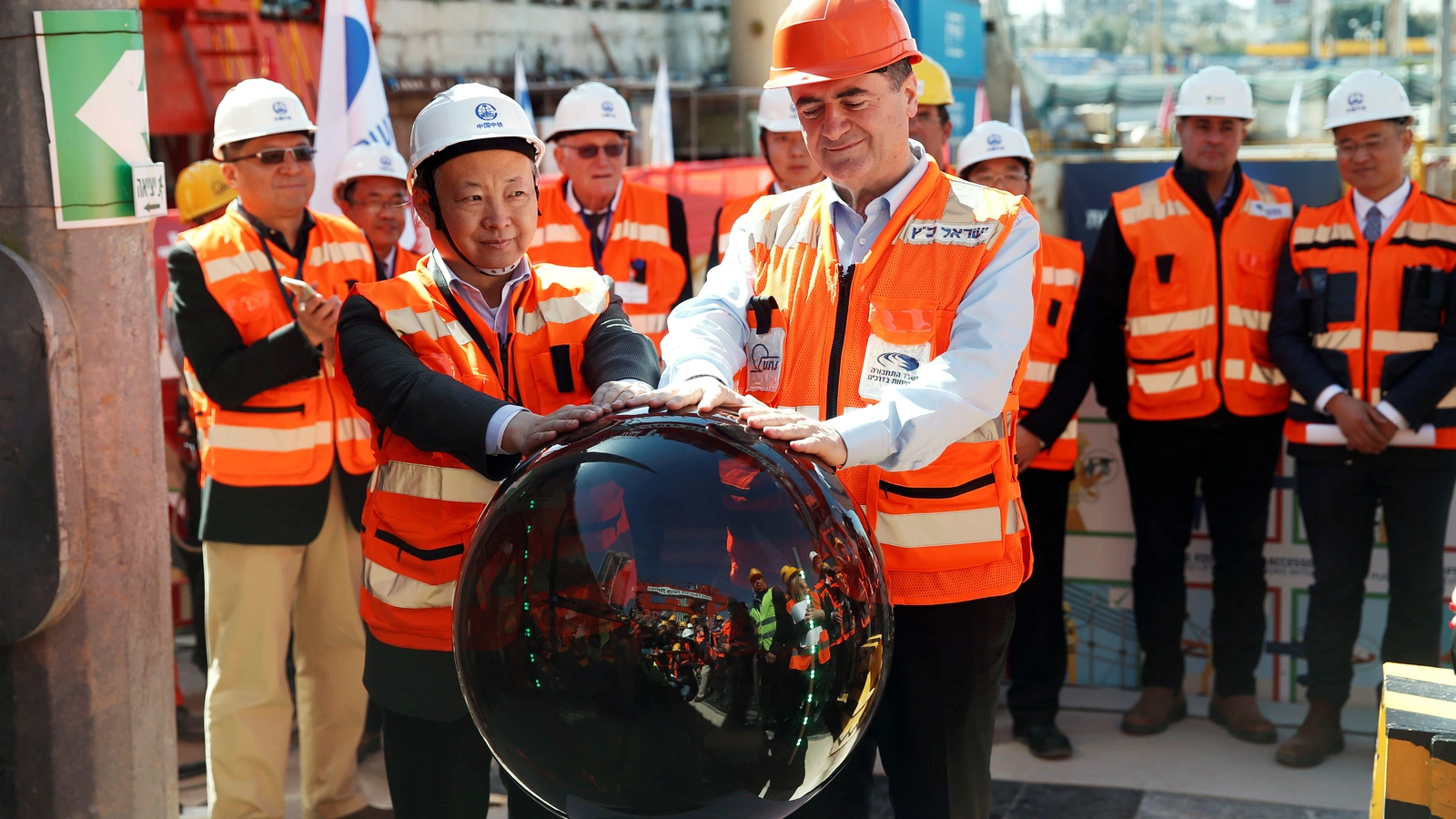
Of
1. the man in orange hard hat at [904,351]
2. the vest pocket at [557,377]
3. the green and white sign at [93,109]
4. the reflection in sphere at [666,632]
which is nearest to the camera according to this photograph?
the reflection in sphere at [666,632]

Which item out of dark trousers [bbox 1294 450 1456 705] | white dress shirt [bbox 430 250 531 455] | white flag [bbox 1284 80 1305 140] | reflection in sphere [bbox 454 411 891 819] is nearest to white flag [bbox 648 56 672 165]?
dark trousers [bbox 1294 450 1456 705]

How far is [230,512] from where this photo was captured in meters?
4.03

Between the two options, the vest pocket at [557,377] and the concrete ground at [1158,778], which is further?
the concrete ground at [1158,778]

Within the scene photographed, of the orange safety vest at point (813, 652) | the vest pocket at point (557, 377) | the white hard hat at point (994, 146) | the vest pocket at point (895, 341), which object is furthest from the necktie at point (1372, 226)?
the orange safety vest at point (813, 652)

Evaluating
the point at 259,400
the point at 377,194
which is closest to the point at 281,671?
the point at 259,400

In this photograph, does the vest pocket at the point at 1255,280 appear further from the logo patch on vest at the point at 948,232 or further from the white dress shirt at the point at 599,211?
the logo patch on vest at the point at 948,232

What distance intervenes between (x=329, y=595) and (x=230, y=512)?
42cm

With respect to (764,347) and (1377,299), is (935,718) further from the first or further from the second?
(1377,299)

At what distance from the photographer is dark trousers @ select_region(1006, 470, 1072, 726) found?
505 centimetres

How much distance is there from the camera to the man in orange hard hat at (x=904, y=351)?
2.38 metres

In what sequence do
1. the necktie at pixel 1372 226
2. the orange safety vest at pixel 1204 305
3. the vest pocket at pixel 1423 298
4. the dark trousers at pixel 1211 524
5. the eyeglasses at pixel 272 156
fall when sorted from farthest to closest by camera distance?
the dark trousers at pixel 1211 524, the orange safety vest at pixel 1204 305, the necktie at pixel 1372 226, the vest pocket at pixel 1423 298, the eyeglasses at pixel 272 156

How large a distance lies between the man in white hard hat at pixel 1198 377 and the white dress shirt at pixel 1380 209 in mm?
308

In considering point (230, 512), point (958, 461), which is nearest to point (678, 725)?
point (958, 461)

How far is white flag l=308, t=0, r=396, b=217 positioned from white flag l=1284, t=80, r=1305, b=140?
20642mm
